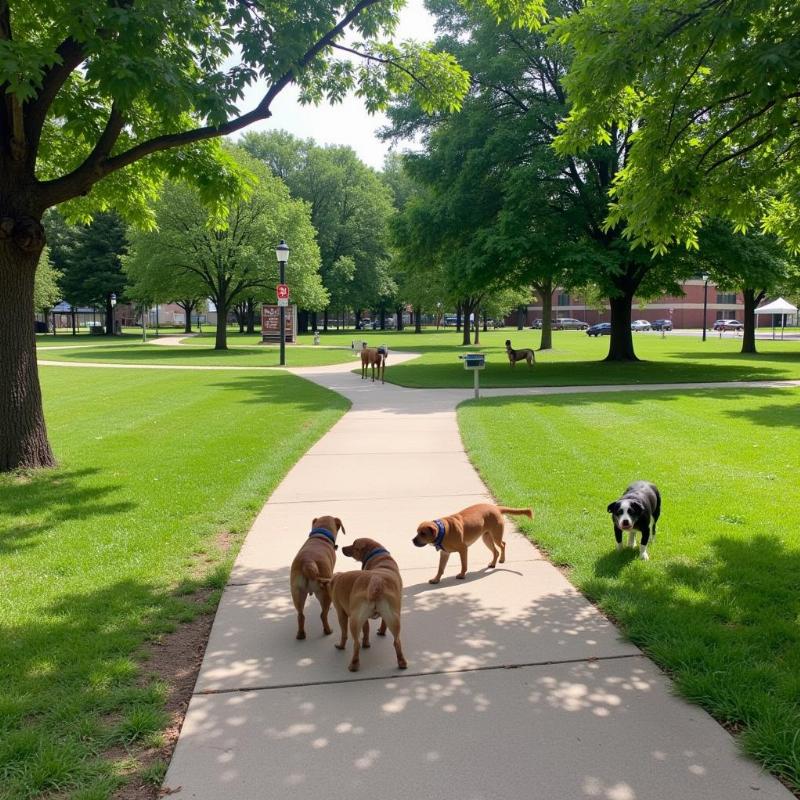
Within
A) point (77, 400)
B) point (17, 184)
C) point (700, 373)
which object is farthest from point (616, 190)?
point (700, 373)

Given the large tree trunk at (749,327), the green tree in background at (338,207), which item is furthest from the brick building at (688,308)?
the large tree trunk at (749,327)

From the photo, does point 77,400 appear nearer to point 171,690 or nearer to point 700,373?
point 171,690

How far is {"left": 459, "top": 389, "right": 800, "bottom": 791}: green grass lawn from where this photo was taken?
3.47 m

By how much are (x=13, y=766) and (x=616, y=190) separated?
691 centimetres

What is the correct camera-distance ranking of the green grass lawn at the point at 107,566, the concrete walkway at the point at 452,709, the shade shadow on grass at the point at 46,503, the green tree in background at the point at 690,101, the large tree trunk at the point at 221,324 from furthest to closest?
1. the large tree trunk at the point at 221,324
2. the shade shadow on grass at the point at 46,503
3. the green tree in background at the point at 690,101
4. the green grass lawn at the point at 107,566
5. the concrete walkway at the point at 452,709

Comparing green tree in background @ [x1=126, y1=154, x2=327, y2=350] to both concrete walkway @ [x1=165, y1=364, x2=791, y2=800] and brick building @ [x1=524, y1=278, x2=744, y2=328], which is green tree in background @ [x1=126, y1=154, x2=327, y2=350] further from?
brick building @ [x1=524, y1=278, x2=744, y2=328]

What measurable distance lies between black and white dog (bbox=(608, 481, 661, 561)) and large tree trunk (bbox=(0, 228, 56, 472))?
6945 millimetres

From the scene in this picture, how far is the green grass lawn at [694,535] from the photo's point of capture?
3.47 meters

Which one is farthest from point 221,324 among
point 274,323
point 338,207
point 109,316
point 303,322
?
point 303,322

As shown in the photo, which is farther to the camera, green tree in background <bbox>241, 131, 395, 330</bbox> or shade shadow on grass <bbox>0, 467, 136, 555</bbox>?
green tree in background <bbox>241, 131, 395, 330</bbox>

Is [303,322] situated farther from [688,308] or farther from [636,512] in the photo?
[636,512]

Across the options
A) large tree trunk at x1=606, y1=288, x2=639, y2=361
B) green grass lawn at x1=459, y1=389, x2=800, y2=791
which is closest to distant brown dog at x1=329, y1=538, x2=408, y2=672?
green grass lawn at x1=459, y1=389, x2=800, y2=791

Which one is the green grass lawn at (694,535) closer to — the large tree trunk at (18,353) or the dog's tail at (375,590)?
the dog's tail at (375,590)

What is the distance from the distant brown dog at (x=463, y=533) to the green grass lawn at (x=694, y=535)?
24.1 inches
